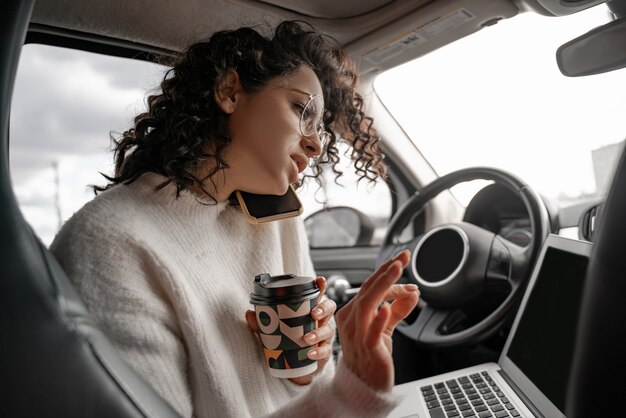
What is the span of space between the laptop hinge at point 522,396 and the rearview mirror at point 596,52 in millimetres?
661

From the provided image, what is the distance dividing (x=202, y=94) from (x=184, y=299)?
19.1 inches

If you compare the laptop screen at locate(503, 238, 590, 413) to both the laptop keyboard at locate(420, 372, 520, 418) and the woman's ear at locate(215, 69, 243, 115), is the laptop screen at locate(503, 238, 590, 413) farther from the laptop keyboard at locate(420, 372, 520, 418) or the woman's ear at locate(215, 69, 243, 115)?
the woman's ear at locate(215, 69, 243, 115)

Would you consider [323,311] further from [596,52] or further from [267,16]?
[267,16]

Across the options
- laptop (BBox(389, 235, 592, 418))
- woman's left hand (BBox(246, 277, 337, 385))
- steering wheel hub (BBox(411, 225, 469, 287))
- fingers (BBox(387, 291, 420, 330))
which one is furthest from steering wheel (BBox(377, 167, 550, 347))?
fingers (BBox(387, 291, 420, 330))

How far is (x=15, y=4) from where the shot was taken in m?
0.51

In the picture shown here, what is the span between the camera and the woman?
81cm

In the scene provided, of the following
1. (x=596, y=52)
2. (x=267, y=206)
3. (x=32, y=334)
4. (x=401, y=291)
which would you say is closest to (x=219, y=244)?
(x=267, y=206)

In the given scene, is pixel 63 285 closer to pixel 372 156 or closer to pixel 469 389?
pixel 469 389

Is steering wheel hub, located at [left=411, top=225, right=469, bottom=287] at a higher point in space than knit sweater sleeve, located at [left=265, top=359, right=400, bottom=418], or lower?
higher

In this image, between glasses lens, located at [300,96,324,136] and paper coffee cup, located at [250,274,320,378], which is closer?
paper coffee cup, located at [250,274,320,378]

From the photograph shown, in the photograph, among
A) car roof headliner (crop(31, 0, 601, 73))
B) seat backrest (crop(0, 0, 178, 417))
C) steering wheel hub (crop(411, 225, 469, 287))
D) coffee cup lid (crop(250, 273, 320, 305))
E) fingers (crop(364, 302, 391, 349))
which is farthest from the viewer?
steering wheel hub (crop(411, 225, 469, 287))

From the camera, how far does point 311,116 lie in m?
1.21

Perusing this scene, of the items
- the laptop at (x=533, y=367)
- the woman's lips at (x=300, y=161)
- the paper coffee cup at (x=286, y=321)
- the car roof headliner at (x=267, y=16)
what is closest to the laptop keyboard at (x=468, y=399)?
the laptop at (x=533, y=367)

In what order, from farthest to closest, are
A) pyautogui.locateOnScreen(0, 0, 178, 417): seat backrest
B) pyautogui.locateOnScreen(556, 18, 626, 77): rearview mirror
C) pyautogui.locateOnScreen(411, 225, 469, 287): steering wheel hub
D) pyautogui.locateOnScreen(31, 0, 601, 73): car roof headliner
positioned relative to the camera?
1. pyautogui.locateOnScreen(411, 225, 469, 287): steering wheel hub
2. pyautogui.locateOnScreen(31, 0, 601, 73): car roof headliner
3. pyautogui.locateOnScreen(556, 18, 626, 77): rearview mirror
4. pyautogui.locateOnScreen(0, 0, 178, 417): seat backrest
